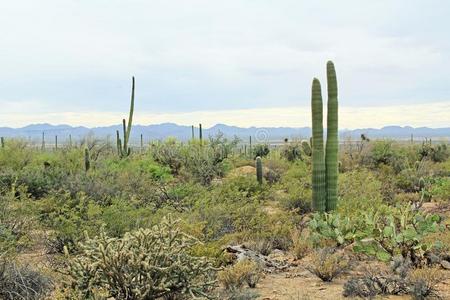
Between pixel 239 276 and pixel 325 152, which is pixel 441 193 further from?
pixel 239 276

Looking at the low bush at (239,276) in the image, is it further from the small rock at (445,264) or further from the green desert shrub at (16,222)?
the green desert shrub at (16,222)

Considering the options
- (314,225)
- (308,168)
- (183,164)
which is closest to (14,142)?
(183,164)

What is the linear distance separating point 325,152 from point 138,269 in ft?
26.2

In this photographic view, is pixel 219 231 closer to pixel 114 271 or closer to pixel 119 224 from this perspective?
pixel 119 224

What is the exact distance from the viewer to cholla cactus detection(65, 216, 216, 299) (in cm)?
527

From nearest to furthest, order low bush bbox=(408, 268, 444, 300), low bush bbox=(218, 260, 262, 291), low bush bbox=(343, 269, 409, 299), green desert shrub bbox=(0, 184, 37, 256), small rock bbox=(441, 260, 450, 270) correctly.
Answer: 1. low bush bbox=(408, 268, 444, 300)
2. low bush bbox=(343, 269, 409, 299)
3. low bush bbox=(218, 260, 262, 291)
4. small rock bbox=(441, 260, 450, 270)
5. green desert shrub bbox=(0, 184, 37, 256)

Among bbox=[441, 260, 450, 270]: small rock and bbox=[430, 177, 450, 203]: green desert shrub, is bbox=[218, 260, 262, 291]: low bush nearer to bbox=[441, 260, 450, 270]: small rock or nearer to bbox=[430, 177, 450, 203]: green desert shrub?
Result: bbox=[441, 260, 450, 270]: small rock

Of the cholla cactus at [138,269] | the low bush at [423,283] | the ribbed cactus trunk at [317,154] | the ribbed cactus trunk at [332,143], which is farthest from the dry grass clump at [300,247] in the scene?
the cholla cactus at [138,269]

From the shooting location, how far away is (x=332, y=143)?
494 inches

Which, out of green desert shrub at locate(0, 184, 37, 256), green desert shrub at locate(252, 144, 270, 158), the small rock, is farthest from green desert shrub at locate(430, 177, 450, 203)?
green desert shrub at locate(252, 144, 270, 158)

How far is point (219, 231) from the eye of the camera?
32.8ft

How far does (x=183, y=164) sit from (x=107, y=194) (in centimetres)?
979

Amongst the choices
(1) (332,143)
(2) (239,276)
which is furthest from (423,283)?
(1) (332,143)

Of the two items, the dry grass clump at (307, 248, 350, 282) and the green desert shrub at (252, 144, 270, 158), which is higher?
the green desert shrub at (252, 144, 270, 158)
